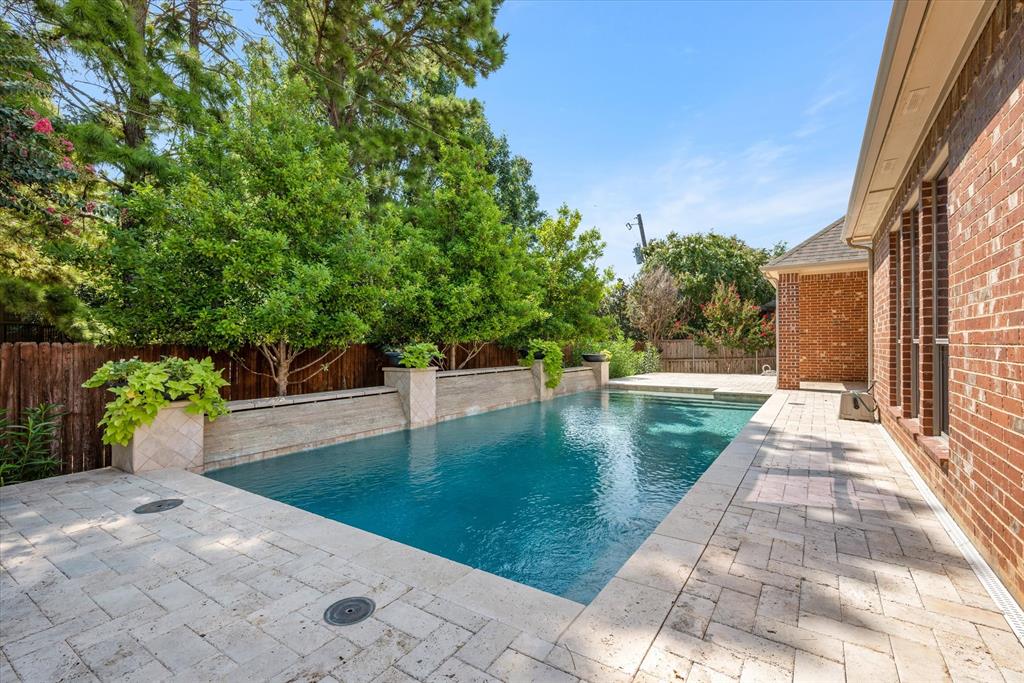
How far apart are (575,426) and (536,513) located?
4.23 metres

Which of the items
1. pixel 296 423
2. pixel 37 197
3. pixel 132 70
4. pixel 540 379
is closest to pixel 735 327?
pixel 540 379

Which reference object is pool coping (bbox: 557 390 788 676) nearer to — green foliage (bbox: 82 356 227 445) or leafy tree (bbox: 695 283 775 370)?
green foliage (bbox: 82 356 227 445)

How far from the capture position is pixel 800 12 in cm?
716

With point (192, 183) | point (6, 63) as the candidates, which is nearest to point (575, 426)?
point (192, 183)

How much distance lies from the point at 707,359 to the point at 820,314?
733 cm

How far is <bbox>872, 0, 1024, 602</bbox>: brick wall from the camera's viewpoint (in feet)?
6.86

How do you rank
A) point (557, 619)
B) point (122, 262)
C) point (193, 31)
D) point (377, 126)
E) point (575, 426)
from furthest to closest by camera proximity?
point (377, 126)
point (193, 31)
point (575, 426)
point (122, 262)
point (557, 619)

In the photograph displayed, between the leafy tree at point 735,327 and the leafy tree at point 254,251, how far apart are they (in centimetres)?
1400

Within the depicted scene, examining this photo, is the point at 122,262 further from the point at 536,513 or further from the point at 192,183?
the point at 536,513

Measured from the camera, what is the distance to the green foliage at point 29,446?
435 centimetres

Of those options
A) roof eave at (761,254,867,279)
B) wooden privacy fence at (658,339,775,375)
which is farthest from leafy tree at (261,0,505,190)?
wooden privacy fence at (658,339,775,375)

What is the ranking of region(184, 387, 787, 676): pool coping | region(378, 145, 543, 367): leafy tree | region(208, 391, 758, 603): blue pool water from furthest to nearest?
region(378, 145, 543, 367): leafy tree, region(208, 391, 758, 603): blue pool water, region(184, 387, 787, 676): pool coping

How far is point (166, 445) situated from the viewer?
191 inches

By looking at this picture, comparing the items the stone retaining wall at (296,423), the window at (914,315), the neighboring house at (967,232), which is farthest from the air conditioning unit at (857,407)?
the stone retaining wall at (296,423)
